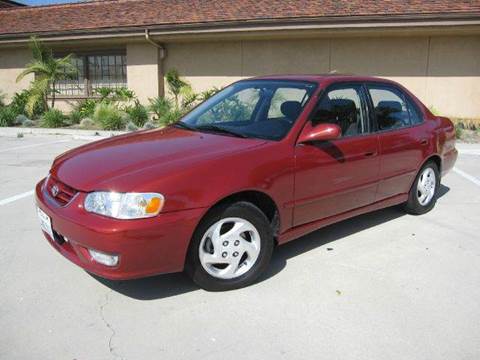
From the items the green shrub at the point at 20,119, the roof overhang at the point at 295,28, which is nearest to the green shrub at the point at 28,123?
the green shrub at the point at 20,119

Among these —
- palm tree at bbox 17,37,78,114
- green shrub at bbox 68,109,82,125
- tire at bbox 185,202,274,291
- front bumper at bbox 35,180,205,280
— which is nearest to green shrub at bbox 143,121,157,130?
green shrub at bbox 68,109,82,125

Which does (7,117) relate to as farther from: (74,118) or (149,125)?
(149,125)

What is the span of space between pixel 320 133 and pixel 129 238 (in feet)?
5.43

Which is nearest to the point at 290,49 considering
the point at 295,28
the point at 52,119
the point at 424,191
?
the point at 295,28

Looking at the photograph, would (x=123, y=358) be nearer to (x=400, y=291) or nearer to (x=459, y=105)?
(x=400, y=291)

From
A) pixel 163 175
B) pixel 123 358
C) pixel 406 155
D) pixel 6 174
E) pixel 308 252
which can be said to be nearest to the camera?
pixel 123 358

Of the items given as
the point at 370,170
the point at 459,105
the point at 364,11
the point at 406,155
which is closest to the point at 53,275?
the point at 370,170

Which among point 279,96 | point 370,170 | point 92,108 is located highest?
point 279,96

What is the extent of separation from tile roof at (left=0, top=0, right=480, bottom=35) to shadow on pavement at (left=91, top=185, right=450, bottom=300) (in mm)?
7989

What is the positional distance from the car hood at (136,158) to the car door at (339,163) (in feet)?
1.64

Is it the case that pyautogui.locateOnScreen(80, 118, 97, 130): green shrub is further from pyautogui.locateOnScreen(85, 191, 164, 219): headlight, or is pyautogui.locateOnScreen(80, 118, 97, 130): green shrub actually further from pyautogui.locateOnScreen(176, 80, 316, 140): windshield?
pyautogui.locateOnScreen(85, 191, 164, 219): headlight

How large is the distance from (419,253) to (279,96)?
6.18ft

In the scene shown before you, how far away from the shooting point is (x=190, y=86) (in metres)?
13.9

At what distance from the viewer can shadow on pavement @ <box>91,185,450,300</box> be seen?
3.35 metres
